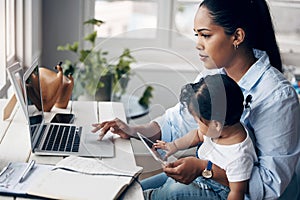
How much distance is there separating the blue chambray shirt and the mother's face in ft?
0.21

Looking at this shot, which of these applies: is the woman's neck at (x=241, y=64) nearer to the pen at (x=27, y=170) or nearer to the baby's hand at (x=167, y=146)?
the baby's hand at (x=167, y=146)

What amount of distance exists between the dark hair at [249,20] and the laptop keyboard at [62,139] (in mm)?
576

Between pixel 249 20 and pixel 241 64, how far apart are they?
150 mm

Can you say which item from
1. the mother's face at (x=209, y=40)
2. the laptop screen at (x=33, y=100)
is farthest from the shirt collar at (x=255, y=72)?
the laptop screen at (x=33, y=100)

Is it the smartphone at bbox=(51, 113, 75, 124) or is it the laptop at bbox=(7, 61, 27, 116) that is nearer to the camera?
the laptop at bbox=(7, 61, 27, 116)

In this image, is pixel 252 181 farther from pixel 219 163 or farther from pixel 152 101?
pixel 152 101

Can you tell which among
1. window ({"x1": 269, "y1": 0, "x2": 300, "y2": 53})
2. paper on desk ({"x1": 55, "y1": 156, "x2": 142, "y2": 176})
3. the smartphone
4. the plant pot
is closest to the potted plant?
the plant pot

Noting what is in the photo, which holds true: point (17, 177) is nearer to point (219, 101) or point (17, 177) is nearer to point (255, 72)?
point (219, 101)

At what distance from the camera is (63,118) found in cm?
203

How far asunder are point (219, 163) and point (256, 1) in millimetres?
523

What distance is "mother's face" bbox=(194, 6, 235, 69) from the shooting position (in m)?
1.71

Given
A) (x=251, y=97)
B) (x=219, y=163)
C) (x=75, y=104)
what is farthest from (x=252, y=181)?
(x=75, y=104)

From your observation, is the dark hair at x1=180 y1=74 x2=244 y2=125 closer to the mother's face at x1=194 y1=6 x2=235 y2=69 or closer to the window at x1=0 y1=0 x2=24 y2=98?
the mother's face at x1=194 y1=6 x2=235 y2=69

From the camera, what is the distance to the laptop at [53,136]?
1.68 metres
